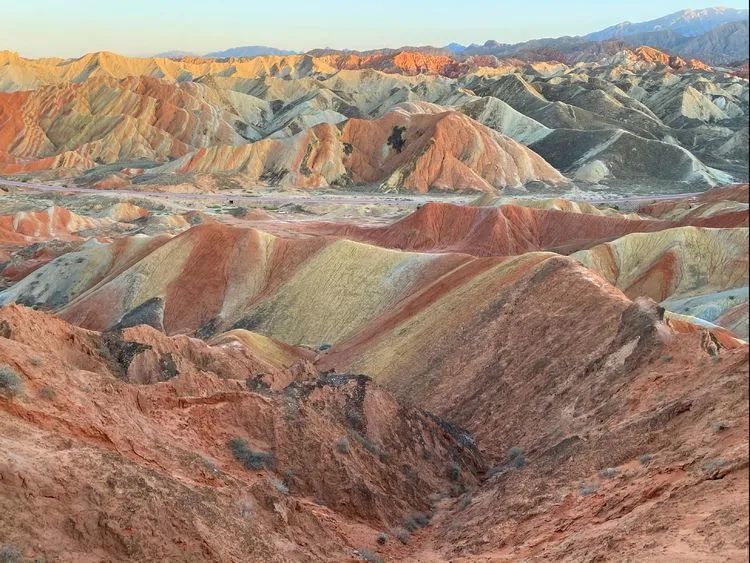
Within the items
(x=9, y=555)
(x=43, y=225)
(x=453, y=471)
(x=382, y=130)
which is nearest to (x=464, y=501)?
(x=453, y=471)

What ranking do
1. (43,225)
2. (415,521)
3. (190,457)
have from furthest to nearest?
(43,225) < (415,521) < (190,457)

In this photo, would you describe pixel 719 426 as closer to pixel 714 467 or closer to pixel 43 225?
pixel 714 467

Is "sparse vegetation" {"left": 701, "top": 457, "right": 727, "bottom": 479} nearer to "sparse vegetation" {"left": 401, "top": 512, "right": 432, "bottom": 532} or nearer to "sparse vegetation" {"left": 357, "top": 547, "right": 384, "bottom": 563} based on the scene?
"sparse vegetation" {"left": 357, "top": 547, "right": 384, "bottom": 563}

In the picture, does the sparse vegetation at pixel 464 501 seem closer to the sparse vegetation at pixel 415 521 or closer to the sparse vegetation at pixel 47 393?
the sparse vegetation at pixel 415 521

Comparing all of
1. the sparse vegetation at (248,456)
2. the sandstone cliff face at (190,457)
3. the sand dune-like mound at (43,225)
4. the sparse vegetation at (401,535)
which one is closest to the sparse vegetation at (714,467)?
the sandstone cliff face at (190,457)

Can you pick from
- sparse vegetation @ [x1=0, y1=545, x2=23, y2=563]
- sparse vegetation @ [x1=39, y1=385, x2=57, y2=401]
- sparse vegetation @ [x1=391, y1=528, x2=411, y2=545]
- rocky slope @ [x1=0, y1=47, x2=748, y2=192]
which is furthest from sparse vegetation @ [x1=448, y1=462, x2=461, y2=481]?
rocky slope @ [x1=0, y1=47, x2=748, y2=192]

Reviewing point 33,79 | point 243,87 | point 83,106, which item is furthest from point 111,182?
point 33,79
